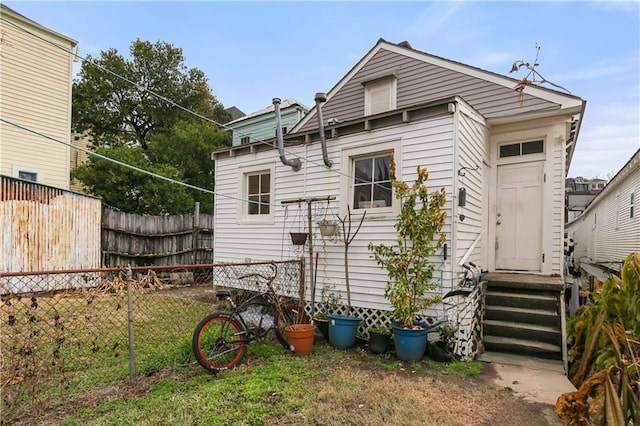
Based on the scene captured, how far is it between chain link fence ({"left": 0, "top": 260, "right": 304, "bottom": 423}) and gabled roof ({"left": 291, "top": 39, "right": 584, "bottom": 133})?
5.14 meters

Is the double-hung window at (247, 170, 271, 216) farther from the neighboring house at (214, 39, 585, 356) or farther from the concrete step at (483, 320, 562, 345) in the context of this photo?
the concrete step at (483, 320, 562, 345)

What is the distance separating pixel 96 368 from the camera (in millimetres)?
4113

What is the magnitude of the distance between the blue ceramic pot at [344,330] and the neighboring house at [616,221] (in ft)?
27.7

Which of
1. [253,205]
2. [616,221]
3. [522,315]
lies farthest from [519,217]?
[616,221]

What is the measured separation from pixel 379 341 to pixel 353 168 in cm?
270

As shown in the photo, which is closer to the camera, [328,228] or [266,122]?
[328,228]

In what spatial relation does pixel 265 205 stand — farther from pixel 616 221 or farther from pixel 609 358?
pixel 616 221

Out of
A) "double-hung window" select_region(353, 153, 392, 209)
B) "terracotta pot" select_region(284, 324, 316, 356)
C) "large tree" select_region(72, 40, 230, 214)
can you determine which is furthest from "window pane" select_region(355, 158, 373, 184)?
"large tree" select_region(72, 40, 230, 214)

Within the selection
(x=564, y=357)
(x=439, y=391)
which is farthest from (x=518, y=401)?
(x=564, y=357)

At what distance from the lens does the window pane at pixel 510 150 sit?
636 centimetres

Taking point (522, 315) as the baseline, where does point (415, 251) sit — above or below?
above

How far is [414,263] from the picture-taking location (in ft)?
15.3

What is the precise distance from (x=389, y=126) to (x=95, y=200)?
7731 mm

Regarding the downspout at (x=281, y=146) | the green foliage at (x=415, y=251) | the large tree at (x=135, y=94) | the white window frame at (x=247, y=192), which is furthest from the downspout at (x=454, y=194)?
the large tree at (x=135, y=94)
